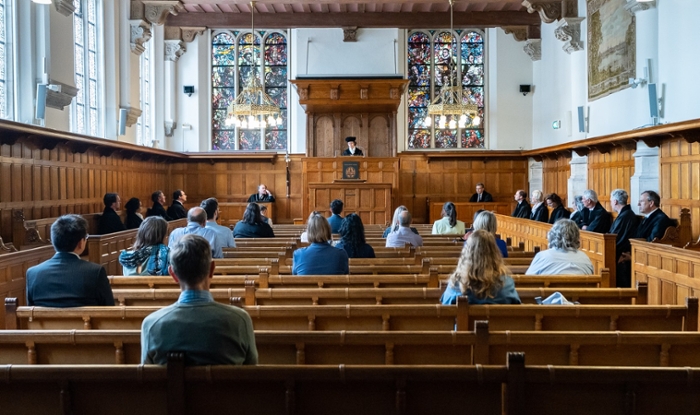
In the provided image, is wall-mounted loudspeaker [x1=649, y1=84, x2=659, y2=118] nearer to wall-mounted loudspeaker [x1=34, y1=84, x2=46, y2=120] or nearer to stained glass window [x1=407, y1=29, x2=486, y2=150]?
stained glass window [x1=407, y1=29, x2=486, y2=150]

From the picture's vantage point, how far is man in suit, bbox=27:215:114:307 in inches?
153

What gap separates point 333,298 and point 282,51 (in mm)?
16283

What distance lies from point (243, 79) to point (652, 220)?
14094 millimetres

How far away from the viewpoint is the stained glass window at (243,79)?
776 inches

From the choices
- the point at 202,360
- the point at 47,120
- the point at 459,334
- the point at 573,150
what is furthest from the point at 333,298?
the point at 573,150

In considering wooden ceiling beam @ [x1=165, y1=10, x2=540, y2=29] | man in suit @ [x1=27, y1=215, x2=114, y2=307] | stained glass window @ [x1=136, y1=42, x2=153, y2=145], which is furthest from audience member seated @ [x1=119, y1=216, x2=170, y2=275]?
wooden ceiling beam @ [x1=165, y1=10, x2=540, y2=29]

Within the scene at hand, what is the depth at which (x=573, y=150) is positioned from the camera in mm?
15000

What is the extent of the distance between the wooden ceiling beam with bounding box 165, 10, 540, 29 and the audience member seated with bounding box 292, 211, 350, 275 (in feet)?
44.7

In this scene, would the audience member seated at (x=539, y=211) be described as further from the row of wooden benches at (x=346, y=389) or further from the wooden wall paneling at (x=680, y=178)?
the row of wooden benches at (x=346, y=389)

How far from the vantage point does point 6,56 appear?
1052 centimetres

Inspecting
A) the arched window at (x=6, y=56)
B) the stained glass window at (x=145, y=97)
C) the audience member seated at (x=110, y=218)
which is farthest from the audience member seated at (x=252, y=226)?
the stained glass window at (x=145, y=97)

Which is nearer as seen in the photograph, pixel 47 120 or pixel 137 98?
pixel 47 120

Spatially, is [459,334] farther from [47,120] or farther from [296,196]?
[296,196]

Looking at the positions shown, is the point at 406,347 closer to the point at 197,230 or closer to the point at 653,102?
the point at 197,230
